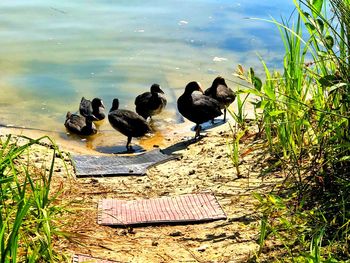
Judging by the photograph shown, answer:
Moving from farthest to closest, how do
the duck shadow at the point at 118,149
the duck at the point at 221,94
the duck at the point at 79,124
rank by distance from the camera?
the duck at the point at 221,94
the duck at the point at 79,124
the duck shadow at the point at 118,149

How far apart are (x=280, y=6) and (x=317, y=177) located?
11.6 metres

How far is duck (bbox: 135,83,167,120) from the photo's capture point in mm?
10258

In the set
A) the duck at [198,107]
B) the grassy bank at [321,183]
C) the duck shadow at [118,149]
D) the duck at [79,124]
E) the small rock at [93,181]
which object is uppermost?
the grassy bank at [321,183]

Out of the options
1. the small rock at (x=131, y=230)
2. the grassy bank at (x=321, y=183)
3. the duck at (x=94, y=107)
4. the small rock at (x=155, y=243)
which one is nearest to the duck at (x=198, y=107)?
the duck at (x=94, y=107)

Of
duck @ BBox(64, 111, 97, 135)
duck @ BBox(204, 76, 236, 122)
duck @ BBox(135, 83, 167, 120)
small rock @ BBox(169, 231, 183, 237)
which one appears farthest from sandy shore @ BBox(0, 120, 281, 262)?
duck @ BBox(204, 76, 236, 122)

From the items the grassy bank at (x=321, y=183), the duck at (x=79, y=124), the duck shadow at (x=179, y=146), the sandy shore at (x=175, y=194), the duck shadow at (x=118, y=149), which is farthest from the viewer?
the duck at (x=79, y=124)

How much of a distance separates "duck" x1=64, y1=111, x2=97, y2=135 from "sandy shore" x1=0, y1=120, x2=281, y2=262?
7.05 feet

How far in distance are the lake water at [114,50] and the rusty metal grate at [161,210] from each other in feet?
14.0

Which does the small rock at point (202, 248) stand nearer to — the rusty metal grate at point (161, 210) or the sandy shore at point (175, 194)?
the sandy shore at point (175, 194)

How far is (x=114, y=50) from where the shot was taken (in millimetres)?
13312

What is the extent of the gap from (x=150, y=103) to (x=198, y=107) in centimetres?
92

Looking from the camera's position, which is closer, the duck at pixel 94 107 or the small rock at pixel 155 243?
the small rock at pixel 155 243

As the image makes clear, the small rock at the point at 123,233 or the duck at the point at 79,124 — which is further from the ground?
the small rock at the point at 123,233

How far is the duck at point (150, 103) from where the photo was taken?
1026 centimetres
